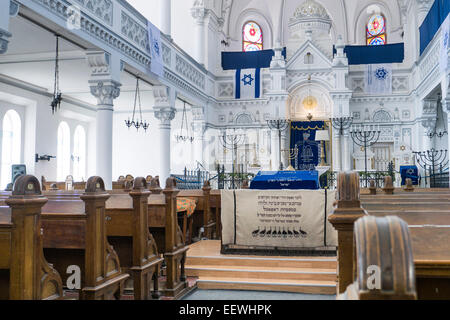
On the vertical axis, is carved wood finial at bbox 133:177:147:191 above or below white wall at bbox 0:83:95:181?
below

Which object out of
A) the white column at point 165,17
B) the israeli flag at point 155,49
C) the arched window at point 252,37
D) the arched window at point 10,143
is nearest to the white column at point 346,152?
the arched window at point 252,37

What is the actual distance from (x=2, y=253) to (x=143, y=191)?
1.68 meters

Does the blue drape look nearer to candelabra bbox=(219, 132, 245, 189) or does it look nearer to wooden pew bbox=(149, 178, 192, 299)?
candelabra bbox=(219, 132, 245, 189)

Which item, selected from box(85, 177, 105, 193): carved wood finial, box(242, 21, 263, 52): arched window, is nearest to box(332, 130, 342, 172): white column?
box(242, 21, 263, 52): arched window

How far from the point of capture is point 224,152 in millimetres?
19297

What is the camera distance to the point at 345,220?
1940 mm

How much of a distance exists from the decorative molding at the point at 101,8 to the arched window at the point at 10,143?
21.9 ft

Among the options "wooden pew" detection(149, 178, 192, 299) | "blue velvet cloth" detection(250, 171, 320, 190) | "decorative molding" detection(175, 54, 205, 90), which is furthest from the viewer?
"decorative molding" detection(175, 54, 205, 90)

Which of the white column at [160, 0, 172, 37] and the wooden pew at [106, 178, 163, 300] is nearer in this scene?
the wooden pew at [106, 178, 163, 300]

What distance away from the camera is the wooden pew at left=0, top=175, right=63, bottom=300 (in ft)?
7.01

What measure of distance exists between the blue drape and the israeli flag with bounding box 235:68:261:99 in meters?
6.88

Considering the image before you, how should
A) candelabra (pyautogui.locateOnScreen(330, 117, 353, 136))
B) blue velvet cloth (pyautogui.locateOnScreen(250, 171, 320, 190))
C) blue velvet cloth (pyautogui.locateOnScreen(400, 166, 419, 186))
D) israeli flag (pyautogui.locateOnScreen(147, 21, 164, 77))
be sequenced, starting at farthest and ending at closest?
candelabra (pyautogui.locateOnScreen(330, 117, 353, 136)), blue velvet cloth (pyautogui.locateOnScreen(400, 166, 419, 186)), israeli flag (pyautogui.locateOnScreen(147, 21, 164, 77)), blue velvet cloth (pyautogui.locateOnScreen(250, 171, 320, 190))

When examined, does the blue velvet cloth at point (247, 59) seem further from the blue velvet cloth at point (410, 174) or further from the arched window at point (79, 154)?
the blue velvet cloth at point (410, 174)

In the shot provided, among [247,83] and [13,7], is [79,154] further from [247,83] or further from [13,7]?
[13,7]
